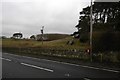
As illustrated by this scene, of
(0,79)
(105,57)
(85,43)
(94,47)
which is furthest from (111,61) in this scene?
(85,43)

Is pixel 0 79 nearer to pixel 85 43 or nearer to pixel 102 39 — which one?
pixel 102 39

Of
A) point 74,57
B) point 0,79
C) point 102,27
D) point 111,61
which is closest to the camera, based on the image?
point 0,79

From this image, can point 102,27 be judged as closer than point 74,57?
No

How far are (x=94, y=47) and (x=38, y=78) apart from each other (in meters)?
22.3

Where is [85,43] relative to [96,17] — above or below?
below

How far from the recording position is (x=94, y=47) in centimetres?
3394

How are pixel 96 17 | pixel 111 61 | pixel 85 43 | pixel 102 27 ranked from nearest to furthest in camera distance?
pixel 111 61, pixel 102 27, pixel 85 43, pixel 96 17

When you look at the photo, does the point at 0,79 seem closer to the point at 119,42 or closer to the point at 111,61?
the point at 111,61

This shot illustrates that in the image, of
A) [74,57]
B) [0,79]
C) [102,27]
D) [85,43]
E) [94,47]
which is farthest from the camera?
[85,43]

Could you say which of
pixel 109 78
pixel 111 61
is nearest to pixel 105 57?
pixel 111 61

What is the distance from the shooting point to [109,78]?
12.4 meters

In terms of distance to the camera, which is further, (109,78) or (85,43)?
(85,43)

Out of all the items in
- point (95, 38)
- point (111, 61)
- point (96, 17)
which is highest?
point (96, 17)

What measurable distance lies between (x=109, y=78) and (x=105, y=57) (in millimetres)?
12329
